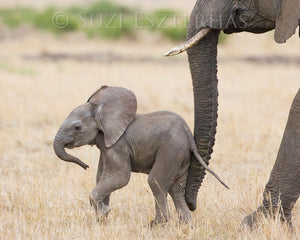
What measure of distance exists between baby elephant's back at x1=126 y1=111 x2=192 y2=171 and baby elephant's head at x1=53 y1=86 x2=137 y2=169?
0.33 ft

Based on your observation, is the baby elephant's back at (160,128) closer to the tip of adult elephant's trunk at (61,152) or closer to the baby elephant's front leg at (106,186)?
the baby elephant's front leg at (106,186)

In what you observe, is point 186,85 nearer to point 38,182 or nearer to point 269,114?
point 269,114

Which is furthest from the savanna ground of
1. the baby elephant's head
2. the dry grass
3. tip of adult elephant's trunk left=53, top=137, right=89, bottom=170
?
the baby elephant's head

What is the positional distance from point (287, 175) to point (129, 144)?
3.98ft

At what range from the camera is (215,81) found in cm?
526

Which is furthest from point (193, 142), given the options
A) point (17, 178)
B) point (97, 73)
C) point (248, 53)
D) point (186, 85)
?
point (248, 53)

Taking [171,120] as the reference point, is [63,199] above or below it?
below

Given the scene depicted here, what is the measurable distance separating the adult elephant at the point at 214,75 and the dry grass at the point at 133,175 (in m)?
0.27

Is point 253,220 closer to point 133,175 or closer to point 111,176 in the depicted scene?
point 111,176

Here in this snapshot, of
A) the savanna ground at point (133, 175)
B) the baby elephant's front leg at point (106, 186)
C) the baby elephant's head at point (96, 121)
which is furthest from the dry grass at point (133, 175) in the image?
the baby elephant's head at point (96, 121)

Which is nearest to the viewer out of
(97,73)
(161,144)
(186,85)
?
(161,144)

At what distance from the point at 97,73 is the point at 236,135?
25.4 ft

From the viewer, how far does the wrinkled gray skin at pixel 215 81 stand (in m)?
5.01

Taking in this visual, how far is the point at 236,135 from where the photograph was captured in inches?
381
